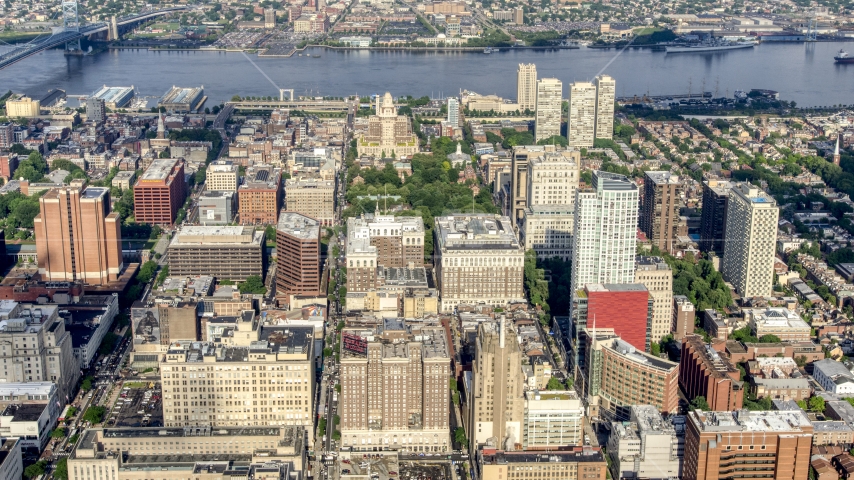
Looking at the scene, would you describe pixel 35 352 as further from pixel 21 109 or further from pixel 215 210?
pixel 21 109

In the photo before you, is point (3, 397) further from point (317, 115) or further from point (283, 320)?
point (317, 115)

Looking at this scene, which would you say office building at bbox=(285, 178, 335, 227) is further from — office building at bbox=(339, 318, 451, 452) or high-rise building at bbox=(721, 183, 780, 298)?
office building at bbox=(339, 318, 451, 452)

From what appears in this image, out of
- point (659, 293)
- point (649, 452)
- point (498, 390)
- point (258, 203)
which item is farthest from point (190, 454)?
point (258, 203)

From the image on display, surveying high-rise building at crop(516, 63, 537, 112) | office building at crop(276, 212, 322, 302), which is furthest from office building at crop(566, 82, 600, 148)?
office building at crop(276, 212, 322, 302)

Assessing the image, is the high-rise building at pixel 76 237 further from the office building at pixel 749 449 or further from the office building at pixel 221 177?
the office building at pixel 749 449

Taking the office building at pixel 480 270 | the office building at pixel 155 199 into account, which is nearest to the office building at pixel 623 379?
the office building at pixel 480 270
